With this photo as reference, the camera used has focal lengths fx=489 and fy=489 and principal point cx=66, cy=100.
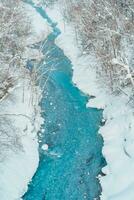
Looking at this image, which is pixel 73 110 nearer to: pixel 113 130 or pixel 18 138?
pixel 113 130

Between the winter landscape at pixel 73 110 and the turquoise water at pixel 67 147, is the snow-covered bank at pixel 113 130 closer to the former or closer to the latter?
the winter landscape at pixel 73 110

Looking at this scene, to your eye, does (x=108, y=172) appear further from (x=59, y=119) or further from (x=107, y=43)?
(x=107, y=43)

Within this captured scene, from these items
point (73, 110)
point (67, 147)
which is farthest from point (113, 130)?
point (73, 110)

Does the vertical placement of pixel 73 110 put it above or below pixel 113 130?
above

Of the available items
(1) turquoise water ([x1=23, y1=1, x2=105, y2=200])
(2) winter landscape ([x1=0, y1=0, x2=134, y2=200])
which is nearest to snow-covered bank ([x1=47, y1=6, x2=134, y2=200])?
(2) winter landscape ([x1=0, y1=0, x2=134, y2=200])

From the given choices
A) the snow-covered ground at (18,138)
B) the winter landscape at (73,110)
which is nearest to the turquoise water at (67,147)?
the winter landscape at (73,110)
